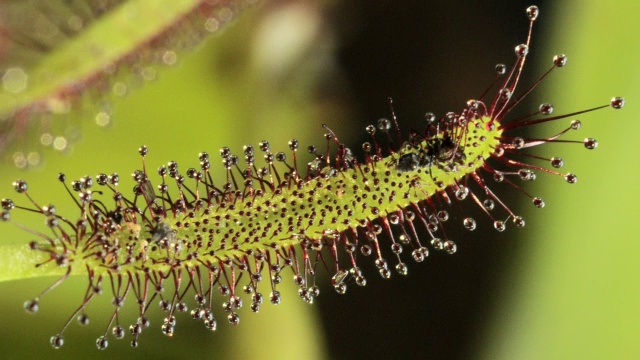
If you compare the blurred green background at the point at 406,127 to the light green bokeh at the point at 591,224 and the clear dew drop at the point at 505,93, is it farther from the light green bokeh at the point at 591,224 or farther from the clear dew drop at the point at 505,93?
the clear dew drop at the point at 505,93

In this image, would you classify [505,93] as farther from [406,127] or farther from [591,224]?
[406,127]

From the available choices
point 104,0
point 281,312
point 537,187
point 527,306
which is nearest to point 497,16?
point 537,187

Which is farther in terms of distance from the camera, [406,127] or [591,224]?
[406,127]

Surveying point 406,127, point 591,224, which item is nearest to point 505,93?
point 591,224

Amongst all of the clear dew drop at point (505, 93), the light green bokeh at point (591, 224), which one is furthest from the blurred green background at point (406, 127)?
the clear dew drop at point (505, 93)

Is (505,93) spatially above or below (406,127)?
below

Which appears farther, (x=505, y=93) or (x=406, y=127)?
(x=406, y=127)

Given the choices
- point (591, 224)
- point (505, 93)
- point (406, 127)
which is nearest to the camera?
point (505, 93)

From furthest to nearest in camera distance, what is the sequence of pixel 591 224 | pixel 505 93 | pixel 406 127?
pixel 406 127 → pixel 591 224 → pixel 505 93

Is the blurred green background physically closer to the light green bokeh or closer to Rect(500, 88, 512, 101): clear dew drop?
the light green bokeh
